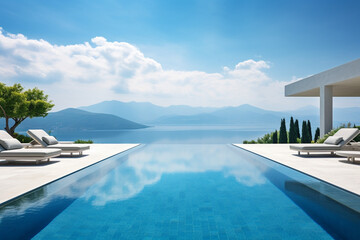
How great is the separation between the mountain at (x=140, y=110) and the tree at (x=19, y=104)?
93.0 meters

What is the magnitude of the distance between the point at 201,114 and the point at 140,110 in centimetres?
3391

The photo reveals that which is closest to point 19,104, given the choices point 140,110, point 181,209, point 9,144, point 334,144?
point 9,144

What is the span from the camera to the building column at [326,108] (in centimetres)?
1341

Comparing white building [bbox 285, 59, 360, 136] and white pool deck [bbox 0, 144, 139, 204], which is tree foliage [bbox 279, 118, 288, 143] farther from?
white pool deck [bbox 0, 144, 139, 204]

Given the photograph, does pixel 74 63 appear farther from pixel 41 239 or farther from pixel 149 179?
pixel 41 239

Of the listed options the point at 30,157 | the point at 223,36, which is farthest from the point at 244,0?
the point at 30,157

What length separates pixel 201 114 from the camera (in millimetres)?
100812

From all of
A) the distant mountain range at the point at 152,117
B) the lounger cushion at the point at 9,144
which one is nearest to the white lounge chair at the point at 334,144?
the lounger cushion at the point at 9,144

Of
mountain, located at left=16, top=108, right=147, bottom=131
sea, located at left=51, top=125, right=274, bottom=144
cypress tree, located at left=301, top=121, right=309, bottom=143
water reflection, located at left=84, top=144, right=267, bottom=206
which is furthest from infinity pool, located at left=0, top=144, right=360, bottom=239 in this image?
mountain, located at left=16, top=108, right=147, bottom=131

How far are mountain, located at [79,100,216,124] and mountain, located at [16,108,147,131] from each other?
37004 mm

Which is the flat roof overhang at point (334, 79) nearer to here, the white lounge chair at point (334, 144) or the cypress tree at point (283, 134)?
the cypress tree at point (283, 134)

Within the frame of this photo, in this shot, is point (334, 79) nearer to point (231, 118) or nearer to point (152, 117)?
point (231, 118)

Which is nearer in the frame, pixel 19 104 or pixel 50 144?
pixel 50 144

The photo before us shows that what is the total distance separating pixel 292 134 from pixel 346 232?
15132 millimetres
